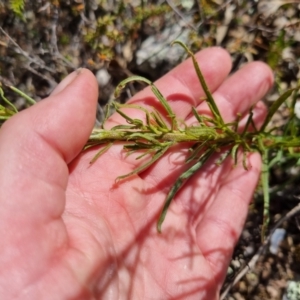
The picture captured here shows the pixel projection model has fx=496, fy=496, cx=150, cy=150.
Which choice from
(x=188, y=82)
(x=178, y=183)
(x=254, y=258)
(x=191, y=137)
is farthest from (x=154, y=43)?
(x=254, y=258)

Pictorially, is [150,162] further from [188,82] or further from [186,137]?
[188,82]

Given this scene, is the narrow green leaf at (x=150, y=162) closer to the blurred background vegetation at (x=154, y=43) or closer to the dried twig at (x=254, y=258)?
the dried twig at (x=254, y=258)

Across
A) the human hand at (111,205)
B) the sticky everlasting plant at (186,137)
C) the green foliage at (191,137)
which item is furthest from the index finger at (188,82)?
the green foliage at (191,137)

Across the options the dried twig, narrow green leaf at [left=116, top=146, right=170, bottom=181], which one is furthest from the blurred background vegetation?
narrow green leaf at [left=116, top=146, right=170, bottom=181]

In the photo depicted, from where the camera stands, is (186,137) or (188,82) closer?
(186,137)

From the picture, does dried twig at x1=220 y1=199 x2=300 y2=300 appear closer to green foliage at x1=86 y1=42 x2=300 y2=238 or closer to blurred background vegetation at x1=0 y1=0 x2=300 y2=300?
blurred background vegetation at x1=0 y1=0 x2=300 y2=300

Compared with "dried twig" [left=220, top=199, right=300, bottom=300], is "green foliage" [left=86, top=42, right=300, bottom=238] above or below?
above

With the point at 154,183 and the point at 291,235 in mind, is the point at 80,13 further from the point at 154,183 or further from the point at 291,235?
the point at 291,235
